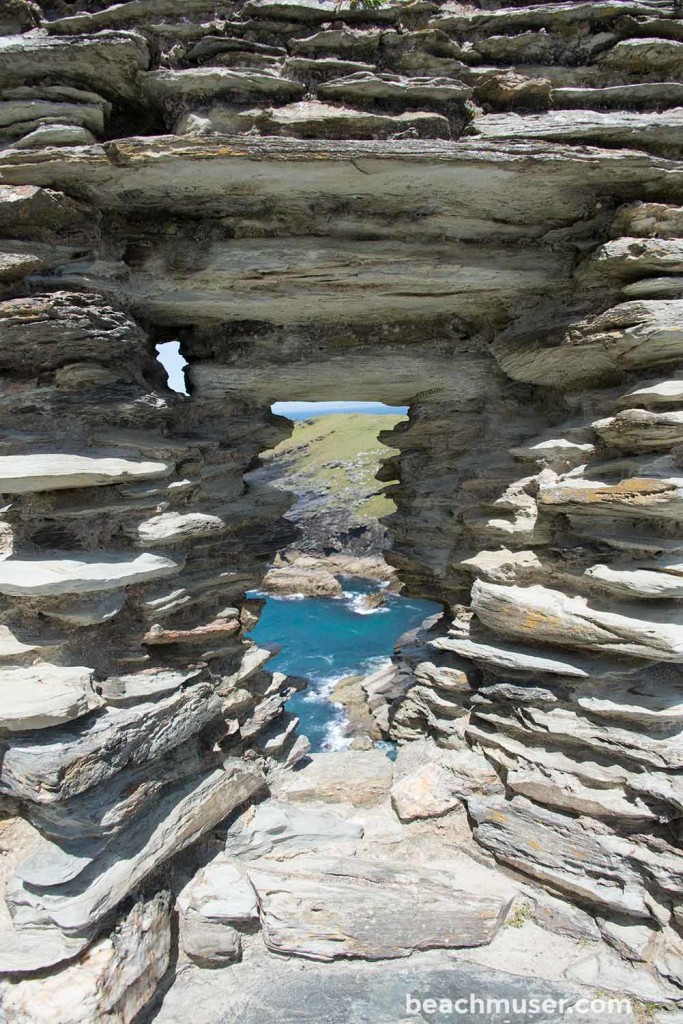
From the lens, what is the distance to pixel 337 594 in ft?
191

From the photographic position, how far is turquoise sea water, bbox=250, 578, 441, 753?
3039 cm

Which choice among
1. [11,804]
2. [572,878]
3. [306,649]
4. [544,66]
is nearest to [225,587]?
[11,804]

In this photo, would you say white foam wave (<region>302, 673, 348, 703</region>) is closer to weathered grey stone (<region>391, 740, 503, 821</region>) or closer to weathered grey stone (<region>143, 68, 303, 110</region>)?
weathered grey stone (<region>391, 740, 503, 821</region>)

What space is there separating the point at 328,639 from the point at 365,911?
3621 cm

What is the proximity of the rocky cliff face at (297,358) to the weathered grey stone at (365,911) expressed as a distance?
1473 mm

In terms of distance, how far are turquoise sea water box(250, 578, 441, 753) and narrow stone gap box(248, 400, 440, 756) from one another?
0.27 feet

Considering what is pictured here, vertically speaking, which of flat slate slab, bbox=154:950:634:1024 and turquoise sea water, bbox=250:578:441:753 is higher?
flat slate slab, bbox=154:950:634:1024

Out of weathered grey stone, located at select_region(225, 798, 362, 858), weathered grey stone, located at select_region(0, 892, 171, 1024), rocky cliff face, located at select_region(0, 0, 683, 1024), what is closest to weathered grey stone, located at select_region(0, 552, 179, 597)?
rocky cliff face, located at select_region(0, 0, 683, 1024)

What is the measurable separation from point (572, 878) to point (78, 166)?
49.0 feet

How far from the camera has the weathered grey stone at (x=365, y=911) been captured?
10227mm

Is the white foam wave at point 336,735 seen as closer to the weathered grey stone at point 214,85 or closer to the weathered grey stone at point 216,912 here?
the weathered grey stone at point 216,912

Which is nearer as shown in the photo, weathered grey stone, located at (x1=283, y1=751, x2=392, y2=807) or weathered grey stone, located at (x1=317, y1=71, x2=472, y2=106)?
weathered grey stone, located at (x1=317, y1=71, x2=472, y2=106)

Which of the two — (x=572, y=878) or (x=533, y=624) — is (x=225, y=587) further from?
(x=572, y=878)

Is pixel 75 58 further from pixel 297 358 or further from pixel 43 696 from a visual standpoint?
pixel 43 696
